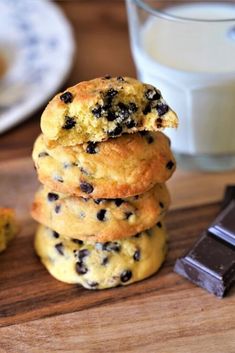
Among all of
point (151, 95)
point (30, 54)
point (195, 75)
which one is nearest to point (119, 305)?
point (151, 95)

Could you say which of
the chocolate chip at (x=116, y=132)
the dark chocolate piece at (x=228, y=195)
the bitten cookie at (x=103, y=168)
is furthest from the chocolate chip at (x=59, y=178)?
the dark chocolate piece at (x=228, y=195)

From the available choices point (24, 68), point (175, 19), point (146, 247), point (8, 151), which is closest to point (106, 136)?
point (146, 247)

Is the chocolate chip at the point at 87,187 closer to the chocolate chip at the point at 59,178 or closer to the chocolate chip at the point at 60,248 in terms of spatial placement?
the chocolate chip at the point at 59,178

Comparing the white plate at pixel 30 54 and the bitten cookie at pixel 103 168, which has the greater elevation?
the bitten cookie at pixel 103 168

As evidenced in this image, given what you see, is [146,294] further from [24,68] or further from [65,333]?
[24,68]

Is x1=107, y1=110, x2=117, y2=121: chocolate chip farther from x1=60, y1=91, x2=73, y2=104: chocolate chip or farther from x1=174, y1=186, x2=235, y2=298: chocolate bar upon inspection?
x1=174, y1=186, x2=235, y2=298: chocolate bar

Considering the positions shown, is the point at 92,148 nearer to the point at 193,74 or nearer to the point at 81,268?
the point at 81,268
